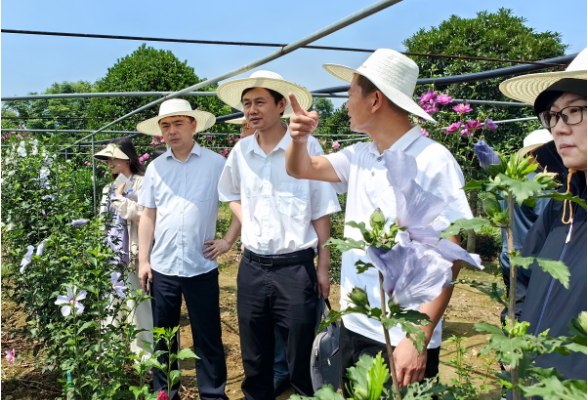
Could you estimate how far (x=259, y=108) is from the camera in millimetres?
2588

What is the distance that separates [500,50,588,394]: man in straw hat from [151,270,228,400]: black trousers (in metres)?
2.14

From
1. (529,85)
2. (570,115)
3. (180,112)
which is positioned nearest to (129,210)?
(180,112)

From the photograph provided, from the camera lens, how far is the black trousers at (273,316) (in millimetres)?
2451

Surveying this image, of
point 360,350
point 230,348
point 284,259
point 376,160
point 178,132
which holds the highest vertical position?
point 178,132

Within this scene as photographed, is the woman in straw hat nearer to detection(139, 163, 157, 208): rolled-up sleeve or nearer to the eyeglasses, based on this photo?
detection(139, 163, 157, 208): rolled-up sleeve

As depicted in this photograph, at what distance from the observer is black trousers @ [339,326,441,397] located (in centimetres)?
165

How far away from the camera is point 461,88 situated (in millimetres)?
7145

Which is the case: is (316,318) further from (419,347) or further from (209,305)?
(419,347)

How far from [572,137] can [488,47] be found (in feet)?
25.1

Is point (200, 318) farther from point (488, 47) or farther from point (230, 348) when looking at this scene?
point (488, 47)

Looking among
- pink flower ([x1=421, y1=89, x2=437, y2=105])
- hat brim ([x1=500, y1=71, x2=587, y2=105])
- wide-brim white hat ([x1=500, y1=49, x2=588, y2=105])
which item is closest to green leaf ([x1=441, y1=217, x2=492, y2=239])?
wide-brim white hat ([x1=500, y1=49, x2=588, y2=105])

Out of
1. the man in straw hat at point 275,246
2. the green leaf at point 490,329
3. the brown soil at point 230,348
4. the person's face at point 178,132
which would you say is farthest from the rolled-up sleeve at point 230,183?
the green leaf at point 490,329

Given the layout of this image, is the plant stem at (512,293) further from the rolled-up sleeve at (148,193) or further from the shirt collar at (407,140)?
the rolled-up sleeve at (148,193)

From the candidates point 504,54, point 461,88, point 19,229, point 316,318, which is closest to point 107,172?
point 19,229
